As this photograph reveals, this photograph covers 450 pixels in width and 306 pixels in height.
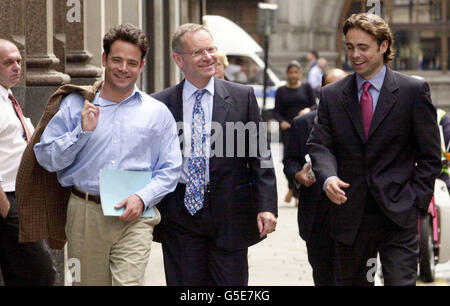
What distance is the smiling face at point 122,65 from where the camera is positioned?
231 inches

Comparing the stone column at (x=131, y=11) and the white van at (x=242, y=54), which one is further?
the white van at (x=242, y=54)

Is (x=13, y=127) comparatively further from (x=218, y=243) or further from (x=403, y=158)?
(x=403, y=158)

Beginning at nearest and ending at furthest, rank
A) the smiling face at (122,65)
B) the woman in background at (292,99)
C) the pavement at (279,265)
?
1. the smiling face at (122,65)
2. the pavement at (279,265)
3. the woman in background at (292,99)

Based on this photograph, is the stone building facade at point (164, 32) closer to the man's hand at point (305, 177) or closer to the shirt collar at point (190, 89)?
the man's hand at point (305, 177)

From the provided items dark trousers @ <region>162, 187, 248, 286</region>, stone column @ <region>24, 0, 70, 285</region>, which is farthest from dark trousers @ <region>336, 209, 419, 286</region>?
stone column @ <region>24, 0, 70, 285</region>

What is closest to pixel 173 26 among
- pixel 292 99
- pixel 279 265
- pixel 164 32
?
pixel 164 32

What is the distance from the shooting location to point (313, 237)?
7.43 meters

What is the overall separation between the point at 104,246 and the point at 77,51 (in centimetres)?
529

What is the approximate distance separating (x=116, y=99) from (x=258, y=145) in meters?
0.89

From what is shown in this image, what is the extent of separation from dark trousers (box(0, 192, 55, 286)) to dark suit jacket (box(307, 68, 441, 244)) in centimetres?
171

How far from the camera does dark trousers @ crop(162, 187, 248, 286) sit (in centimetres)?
635

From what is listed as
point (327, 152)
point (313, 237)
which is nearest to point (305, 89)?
point (313, 237)

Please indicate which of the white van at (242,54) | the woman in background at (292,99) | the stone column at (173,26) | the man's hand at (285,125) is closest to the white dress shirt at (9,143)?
the man's hand at (285,125)

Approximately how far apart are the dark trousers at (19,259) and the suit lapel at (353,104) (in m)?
1.93
